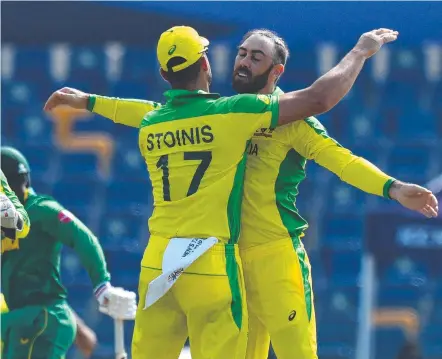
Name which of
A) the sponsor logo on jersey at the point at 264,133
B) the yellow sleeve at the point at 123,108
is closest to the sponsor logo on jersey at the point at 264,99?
the sponsor logo on jersey at the point at 264,133

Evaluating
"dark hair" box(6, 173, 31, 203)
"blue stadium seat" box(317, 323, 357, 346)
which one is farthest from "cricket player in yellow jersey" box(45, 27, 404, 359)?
"blue stadium seat" box(317, 323, 357, 346)

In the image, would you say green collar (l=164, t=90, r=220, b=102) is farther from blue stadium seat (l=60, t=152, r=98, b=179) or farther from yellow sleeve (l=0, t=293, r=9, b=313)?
blue stadium seat (l=60, t=152, r=98, b=179)

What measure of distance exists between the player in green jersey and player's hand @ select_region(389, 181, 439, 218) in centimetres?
200

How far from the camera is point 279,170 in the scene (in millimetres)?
5207

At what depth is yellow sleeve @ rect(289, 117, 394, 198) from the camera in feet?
16.1

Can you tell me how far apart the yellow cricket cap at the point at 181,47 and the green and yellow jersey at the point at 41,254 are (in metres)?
1.50

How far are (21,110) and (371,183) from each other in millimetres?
8459

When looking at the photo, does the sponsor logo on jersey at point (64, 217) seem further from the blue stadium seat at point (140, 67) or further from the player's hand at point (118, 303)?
the blue stadium seat at point (140, 67)

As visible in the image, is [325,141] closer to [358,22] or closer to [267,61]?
[267,61]

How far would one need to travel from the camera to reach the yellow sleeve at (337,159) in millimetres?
4898

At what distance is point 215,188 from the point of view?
482 cm

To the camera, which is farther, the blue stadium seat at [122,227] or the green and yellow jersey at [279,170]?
the blue stadium seat at [122,227]

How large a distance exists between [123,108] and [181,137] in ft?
2.78

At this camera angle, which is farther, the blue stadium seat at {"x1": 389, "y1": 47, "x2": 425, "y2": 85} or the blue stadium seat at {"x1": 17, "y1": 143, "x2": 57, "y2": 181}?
the blue stadium seat at {"x1": 389, "y1": 47, "x2": 425, "y2": 85}
